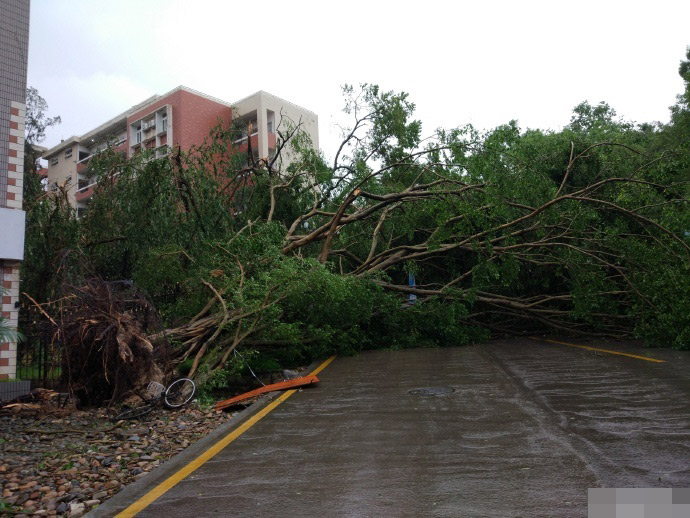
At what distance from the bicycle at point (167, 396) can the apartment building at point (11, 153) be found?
13.8ft

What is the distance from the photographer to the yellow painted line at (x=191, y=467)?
4.38 m

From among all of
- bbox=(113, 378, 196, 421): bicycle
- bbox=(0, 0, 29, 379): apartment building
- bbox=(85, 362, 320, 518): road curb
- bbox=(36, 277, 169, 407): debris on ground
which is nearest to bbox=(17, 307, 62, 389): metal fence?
bbox=(0, 0, 29, 379): apartment building

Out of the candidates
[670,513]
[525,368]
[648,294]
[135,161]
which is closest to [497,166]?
[648,294]

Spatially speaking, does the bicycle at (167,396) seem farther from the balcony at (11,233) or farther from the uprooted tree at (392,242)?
the balcony at (11,233)

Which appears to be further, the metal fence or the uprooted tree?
the uprooted tree

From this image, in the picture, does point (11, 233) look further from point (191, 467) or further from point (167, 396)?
point (191, 467)

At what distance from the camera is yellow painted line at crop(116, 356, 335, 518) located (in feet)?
14.4

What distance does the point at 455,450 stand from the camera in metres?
5.65

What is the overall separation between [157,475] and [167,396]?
419 centimetres

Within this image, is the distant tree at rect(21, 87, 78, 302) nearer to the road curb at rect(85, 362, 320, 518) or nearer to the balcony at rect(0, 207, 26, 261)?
the balcony at rect(0, 207, 26, 261)

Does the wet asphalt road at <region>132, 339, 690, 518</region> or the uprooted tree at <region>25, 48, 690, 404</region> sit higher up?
the uprooted tree at <region>25, 48, 690, 404</region>

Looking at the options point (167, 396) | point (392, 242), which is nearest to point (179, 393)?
point (167, 396)

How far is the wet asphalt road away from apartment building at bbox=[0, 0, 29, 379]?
658 cm

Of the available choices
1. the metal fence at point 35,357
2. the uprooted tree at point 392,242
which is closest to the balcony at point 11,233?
the metal fence at point 35,357
